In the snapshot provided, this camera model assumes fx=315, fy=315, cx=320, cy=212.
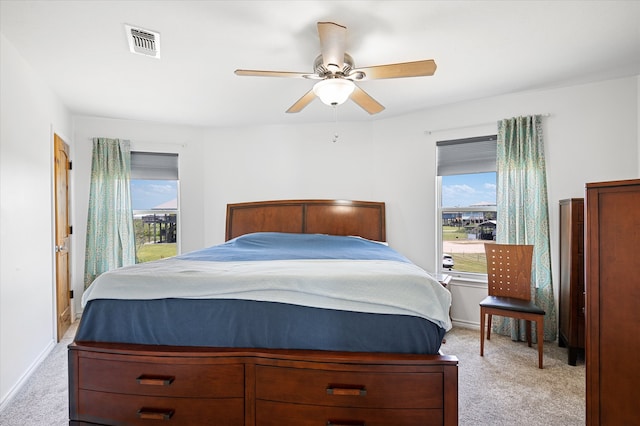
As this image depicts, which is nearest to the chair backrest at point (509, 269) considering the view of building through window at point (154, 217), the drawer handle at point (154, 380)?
the drawer handle at point (154, 380)

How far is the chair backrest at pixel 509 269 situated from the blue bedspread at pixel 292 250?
1119 millimetres

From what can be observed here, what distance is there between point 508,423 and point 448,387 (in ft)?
2.98

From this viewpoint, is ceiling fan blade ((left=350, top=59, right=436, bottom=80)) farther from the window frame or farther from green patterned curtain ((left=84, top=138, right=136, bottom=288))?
green patterned curtain ((left=84, top=138, right=136, bottom=288))

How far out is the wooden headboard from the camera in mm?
3857

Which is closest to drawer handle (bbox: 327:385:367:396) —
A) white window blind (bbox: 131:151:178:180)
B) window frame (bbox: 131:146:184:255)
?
window frame (bbox: 131:146:184:255)

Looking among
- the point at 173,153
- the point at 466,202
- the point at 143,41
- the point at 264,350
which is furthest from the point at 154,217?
the point at 466,202

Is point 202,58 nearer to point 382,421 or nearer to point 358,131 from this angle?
point 358,131

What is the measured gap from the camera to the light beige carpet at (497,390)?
1922 millimetres

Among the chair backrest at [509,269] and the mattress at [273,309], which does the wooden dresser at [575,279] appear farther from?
the mattress at [273,309]

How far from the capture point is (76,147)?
3859 millimetres

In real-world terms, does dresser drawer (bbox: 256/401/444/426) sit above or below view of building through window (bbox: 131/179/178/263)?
below

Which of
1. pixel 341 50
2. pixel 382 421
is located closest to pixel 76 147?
pixel 341 50

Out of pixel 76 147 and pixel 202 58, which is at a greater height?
pixel 202 58

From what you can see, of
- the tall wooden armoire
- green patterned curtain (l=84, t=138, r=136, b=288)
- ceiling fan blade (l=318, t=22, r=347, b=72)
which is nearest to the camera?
the tall wooden armoire
